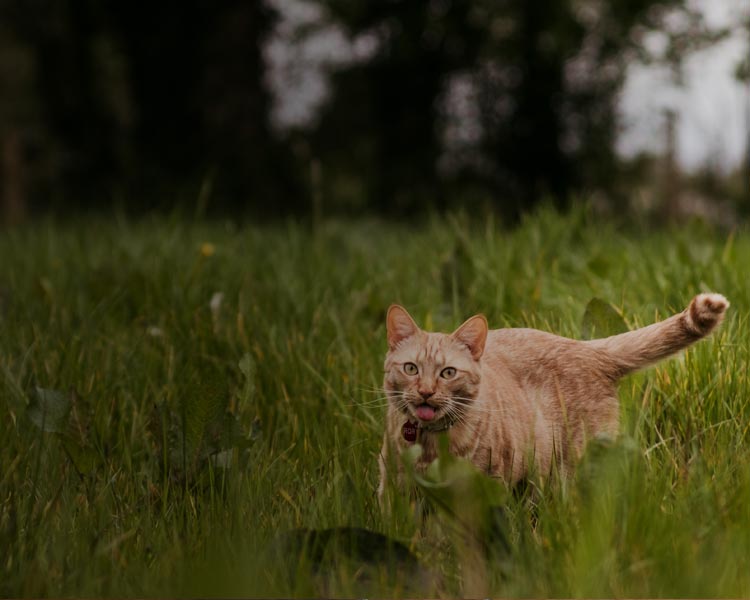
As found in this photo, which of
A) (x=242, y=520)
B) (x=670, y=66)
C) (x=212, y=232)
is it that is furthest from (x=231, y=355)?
(x=670, y=66)

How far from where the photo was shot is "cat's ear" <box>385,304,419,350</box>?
196 cm

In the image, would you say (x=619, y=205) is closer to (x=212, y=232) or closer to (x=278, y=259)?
(x=212, y=232)

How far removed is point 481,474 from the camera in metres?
1.71

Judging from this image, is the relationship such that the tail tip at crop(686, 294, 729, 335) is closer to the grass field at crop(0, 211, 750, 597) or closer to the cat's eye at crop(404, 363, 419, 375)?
the grass field at crop(0, 211, 750, 597)

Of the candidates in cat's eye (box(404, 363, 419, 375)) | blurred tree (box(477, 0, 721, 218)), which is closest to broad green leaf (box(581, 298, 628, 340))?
cat's eye (box(404, 363, 419, 375))

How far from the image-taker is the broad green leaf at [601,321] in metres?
2.21

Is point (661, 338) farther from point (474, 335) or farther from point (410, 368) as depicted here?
point (410, 368)

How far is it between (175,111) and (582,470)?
29.6ft

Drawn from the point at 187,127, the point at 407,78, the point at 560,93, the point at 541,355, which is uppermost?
the point at 407,78

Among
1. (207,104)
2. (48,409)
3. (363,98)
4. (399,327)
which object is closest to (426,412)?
(399,327)

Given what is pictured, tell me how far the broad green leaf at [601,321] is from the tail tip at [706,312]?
28 centimetres

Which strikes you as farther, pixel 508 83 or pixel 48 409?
pixel 508 83

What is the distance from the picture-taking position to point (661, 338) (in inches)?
79.0

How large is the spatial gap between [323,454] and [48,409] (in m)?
0.74
